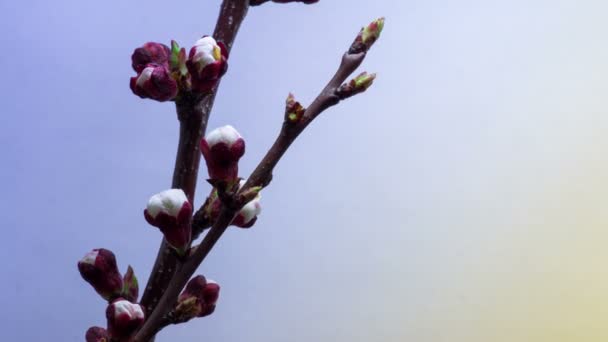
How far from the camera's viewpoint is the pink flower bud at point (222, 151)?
0.38 m

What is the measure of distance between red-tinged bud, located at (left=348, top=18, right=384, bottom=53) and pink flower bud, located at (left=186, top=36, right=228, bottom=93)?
3.8 inches

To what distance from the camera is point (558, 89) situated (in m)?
1.20

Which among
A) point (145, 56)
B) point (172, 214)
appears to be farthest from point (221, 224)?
point (145, 56)

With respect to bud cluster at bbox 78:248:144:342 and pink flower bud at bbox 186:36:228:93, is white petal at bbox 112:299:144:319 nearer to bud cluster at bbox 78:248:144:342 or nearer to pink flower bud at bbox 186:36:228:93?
bud cluster at bbox 78:248:144:342

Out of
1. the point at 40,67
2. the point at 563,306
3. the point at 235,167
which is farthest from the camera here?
the point at 563,306

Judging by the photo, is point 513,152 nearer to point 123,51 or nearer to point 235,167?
point 123,51

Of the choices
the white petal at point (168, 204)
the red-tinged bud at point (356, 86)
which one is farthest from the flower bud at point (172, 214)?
the red-tinged bud at point (356, 86)

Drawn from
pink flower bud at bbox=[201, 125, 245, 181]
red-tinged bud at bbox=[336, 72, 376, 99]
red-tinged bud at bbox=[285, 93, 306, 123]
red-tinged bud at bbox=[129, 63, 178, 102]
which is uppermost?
red-tinged bud at bbox=[129, 63, 178, 102]

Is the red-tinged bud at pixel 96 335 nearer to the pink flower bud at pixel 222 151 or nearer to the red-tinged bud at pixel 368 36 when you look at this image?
the pink flower bud at pixel 222 151

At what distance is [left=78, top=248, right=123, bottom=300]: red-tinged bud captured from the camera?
0.41 metres

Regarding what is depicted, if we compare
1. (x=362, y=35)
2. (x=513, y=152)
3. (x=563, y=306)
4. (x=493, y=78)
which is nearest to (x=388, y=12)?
(x=493, y=78)

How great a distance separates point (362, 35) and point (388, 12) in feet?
2.69

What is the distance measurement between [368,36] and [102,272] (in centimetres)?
24

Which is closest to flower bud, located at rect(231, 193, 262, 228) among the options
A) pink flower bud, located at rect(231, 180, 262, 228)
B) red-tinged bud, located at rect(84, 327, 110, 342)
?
pink flower bud, located at rect(231, 180, 262, 228)
